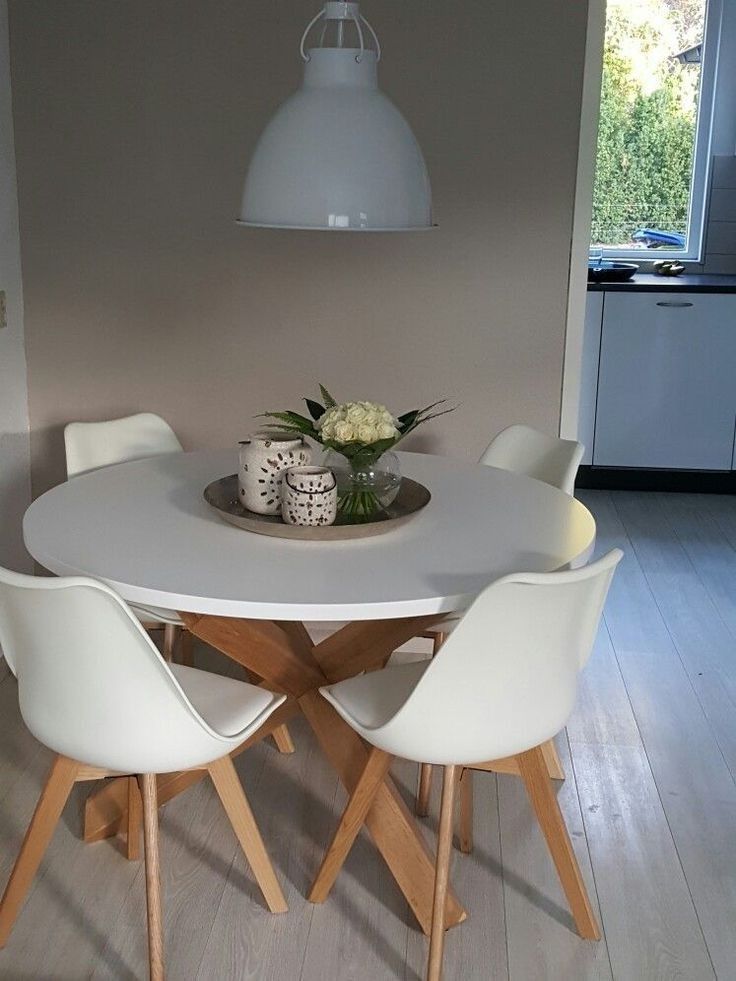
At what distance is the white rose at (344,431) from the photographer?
2281mm

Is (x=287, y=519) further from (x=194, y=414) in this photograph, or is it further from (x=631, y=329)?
(x=631, y=329)

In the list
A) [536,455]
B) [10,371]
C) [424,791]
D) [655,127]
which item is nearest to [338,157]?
[536,455]

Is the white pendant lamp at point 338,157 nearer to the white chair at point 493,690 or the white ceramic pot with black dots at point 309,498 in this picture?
the white ceramic pot with black dots at point 309,498

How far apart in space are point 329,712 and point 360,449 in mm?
554

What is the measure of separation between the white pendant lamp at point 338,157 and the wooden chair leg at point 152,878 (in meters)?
1.03

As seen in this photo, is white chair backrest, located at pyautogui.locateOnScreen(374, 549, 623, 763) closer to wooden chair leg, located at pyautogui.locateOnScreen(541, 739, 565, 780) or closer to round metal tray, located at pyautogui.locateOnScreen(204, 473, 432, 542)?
round metal tray, located at pyautogui.locateOnScreen(204, 473, 432, 542)

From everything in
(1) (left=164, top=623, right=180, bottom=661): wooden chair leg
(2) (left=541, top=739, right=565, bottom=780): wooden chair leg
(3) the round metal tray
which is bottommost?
(2) (left=541, top=739, right=565, bottom=780): wooden chair leg

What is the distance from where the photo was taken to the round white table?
6.45 ft

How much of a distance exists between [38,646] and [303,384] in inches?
69.2

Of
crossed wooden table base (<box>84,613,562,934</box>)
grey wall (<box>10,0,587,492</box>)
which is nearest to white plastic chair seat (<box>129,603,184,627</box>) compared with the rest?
crossed wooden table base (<box>84,613,562,934</box>)

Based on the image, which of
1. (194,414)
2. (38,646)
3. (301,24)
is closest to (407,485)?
(38,646)

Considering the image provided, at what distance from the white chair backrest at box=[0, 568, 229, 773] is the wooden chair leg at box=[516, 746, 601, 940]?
60cm

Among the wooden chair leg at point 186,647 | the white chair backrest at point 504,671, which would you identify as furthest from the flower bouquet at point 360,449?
the wooden chair leg at point 186,647

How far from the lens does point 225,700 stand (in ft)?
7.18
